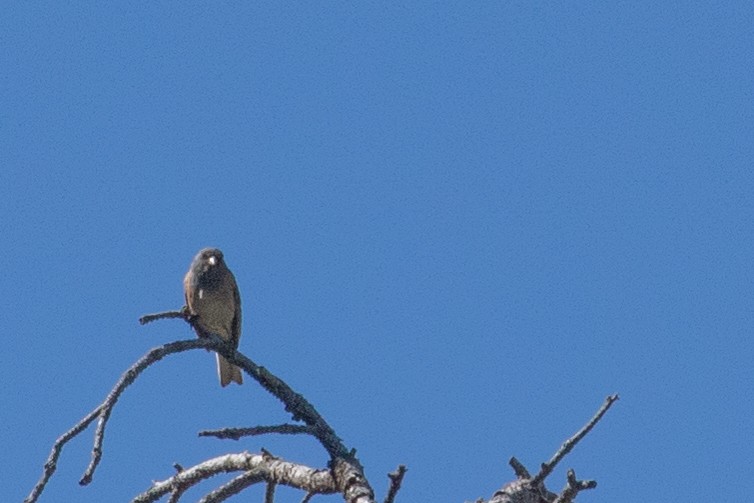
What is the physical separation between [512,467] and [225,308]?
6092mm

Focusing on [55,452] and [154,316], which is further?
[154,316]

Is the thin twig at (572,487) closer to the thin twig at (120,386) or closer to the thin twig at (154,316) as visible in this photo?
the thin twig at (120,386)

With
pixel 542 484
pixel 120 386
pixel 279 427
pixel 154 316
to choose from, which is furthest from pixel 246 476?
pixel 154 316

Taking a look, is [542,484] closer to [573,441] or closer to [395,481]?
[573,441]

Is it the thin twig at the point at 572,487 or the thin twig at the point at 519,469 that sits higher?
the thin twig at the point at 519,469

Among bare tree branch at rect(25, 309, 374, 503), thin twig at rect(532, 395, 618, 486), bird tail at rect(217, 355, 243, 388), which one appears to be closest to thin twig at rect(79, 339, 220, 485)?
bare tree branch at rect(25, 309, 374, 503)

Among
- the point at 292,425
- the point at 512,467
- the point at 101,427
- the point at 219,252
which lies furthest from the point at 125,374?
the point at 219,252

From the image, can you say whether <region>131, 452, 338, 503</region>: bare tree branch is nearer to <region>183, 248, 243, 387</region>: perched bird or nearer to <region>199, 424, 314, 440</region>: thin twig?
<region>199, 424, 314, 440</region>: thin twig

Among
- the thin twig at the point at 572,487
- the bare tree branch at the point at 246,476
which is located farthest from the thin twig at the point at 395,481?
the bare tree branch at the point at 246,476

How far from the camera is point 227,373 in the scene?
32.1ft

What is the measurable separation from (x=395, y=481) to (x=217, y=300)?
21.8ft

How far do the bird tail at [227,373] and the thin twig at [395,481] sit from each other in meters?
6.84

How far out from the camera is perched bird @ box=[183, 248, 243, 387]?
9.34m

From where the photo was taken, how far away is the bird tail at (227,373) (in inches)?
382
